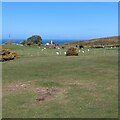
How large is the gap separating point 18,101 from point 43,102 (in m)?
1.46

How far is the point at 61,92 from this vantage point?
827 inches

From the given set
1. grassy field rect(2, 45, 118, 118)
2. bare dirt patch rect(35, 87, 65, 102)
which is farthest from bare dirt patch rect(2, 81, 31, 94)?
bare dirt patch rect(35, 87, 65, 102)

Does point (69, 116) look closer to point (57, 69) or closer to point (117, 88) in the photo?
point (117, 88)

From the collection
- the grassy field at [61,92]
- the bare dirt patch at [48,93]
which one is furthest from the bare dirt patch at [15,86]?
the bare dirt patch at [48,93]

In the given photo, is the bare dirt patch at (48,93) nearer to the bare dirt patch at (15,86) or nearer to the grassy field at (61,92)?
the grassy field at (61,92)

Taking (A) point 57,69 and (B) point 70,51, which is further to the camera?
(B) point 70,51

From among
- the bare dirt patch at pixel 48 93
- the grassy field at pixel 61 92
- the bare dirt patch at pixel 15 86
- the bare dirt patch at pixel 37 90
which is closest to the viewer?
the grassy field at pixel 61 92

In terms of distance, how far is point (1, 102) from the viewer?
61.3ft

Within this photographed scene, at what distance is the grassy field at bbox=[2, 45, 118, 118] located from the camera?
53.9 feet

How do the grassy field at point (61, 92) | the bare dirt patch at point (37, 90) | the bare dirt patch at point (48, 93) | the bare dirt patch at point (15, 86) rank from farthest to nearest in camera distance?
1. the bare dirt patch at point (15, 86)
2. the bare dirt patch at point (37, 90)
3. the bare dirt patch at point (48, 93)
4. the grassy field at point (61, 92)

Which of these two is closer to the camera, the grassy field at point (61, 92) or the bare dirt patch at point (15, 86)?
the grassy field at point (61, 92)

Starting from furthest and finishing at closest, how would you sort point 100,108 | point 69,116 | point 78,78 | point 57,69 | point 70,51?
point 70,51, point 57,69, point 78,78, point 100,108, point 69,116

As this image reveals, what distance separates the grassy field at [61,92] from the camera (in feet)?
53.9

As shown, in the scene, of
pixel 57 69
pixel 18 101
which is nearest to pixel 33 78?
pixel 57 69
